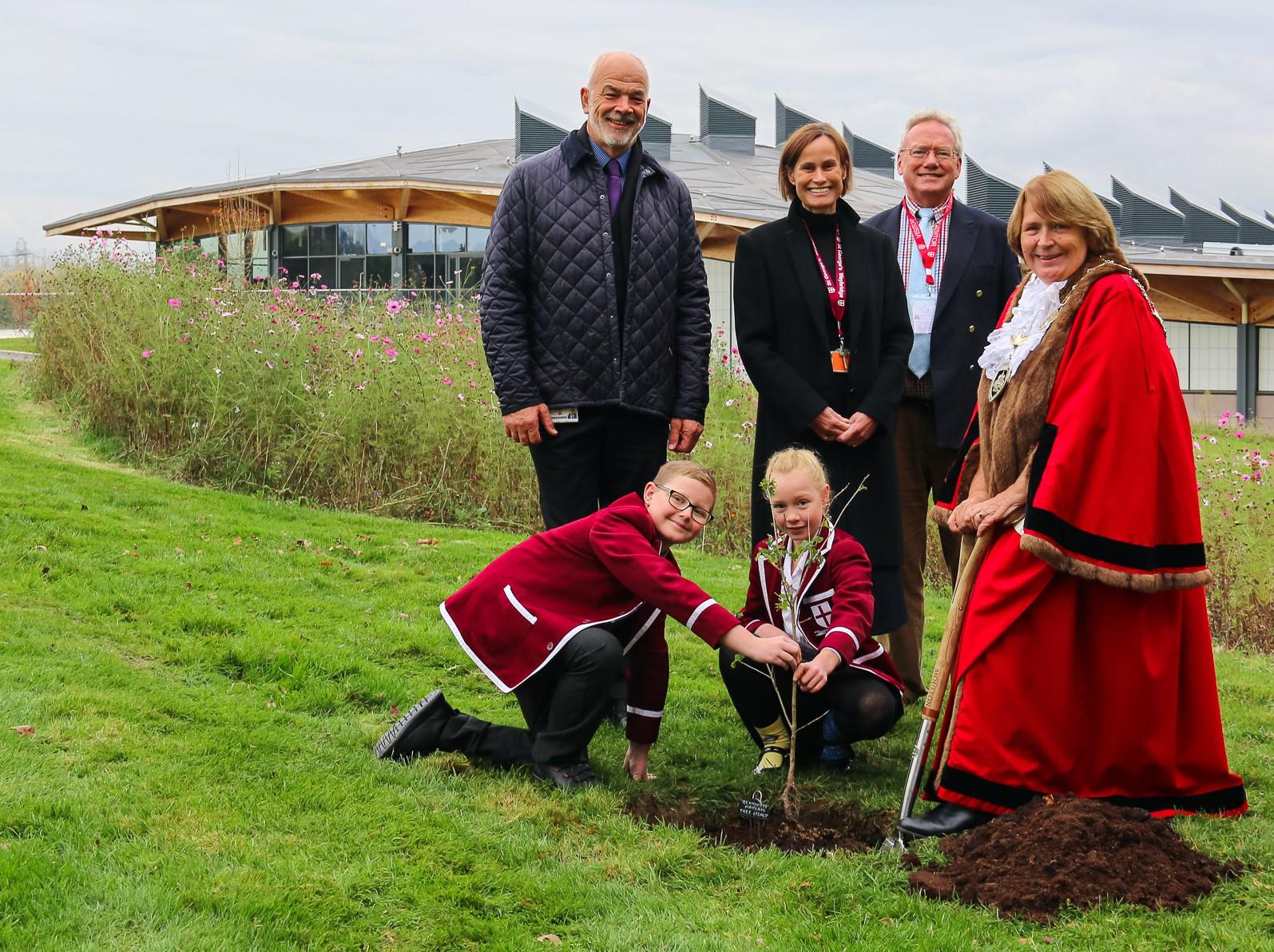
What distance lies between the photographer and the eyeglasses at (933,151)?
15.8 ft

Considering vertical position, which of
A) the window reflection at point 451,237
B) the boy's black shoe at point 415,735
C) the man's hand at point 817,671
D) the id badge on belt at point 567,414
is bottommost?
the boy's black shoe at point 415,735

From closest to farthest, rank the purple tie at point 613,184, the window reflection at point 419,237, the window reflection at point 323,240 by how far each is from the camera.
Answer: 1. the purple tie at point 613,184
2. the window reflection at point 419,237
3. the window reflection at point 323,240

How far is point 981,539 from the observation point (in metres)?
3.85

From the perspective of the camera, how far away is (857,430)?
446 cm

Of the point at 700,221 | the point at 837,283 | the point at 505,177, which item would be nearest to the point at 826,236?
the point at 837,283

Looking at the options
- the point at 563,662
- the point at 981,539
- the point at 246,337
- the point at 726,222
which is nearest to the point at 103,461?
the point at 246,337

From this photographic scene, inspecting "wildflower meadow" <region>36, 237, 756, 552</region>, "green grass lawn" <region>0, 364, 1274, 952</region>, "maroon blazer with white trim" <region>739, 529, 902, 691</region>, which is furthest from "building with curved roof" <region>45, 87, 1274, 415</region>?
"maroon blazer with white trim" <region>739, 529, 902, 691</region>

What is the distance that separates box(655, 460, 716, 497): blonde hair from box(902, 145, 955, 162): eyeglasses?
168 centimetres

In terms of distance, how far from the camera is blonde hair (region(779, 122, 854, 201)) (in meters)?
4.51

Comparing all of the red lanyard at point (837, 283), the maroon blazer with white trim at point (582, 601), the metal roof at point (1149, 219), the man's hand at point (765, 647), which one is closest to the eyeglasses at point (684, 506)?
the maroon blazer with white trim at point (582, 601)

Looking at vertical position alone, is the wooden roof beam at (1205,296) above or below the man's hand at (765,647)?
above

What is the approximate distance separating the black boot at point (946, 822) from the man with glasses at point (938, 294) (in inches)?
40.1

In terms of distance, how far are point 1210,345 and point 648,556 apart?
19977mm

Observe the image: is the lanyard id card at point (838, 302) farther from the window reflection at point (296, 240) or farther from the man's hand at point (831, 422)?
the window reflection at point (296, 240)
